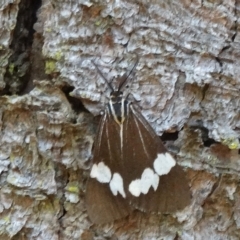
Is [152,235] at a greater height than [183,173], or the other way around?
[183,173]

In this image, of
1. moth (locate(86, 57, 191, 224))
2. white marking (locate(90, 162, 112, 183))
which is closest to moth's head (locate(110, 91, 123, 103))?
moth (locate(86, 57, 191, 224))

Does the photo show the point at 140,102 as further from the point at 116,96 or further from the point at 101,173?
the point at 101,173

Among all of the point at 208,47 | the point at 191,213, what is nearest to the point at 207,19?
the point at 208,47

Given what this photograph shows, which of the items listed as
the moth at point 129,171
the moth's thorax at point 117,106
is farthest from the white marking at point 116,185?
the moth's thorax at point 117,106

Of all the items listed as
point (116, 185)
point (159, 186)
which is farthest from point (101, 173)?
point (159, 186)

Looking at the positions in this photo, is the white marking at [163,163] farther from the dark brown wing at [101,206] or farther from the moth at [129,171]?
the dark brown wing at [101,206]

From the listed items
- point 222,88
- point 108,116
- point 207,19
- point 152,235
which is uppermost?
point 207,19

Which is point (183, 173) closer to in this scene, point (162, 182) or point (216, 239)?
point (162, 182)
